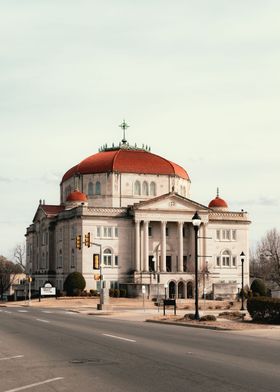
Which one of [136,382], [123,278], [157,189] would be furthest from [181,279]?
[136,382]

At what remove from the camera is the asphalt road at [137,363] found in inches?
508

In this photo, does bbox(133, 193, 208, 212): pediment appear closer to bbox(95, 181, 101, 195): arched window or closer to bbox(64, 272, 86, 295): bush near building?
bbox(95, 181, 101, 195): arched window

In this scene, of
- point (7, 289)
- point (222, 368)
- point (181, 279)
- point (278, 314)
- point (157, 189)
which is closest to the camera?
point (222, 368)

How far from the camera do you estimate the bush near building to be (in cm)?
9319

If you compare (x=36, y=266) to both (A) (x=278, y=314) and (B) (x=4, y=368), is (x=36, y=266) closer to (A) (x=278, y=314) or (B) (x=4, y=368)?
(A) (x=278, y=314)

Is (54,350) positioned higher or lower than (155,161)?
lower

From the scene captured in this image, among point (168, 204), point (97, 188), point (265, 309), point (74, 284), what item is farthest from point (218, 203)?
point (265, 309)

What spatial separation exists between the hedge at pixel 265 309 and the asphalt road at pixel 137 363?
8.52m

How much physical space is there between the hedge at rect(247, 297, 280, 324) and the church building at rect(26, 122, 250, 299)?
58.6m

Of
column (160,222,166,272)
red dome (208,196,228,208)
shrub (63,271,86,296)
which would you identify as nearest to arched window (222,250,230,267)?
red dome (208,196,228,208)

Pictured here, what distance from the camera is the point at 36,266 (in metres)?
120

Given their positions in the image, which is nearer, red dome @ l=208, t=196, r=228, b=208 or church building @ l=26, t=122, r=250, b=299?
church building @ l=26, t=122, r=250, b=299

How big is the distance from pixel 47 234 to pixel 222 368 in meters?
98.2

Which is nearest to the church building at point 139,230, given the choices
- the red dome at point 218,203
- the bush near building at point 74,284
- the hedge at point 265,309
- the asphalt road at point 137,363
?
the red dome at point 218,203
